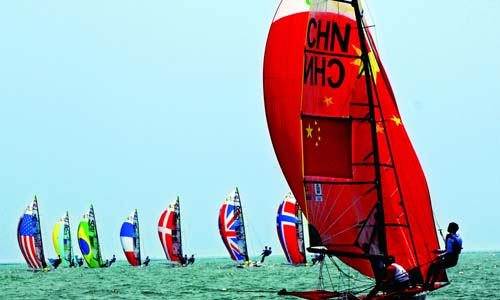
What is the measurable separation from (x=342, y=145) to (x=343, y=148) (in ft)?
0.26

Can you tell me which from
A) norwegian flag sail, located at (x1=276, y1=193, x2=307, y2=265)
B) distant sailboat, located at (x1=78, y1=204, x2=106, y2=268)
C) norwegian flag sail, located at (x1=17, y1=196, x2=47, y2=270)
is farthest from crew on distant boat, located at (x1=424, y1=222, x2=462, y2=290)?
distant sailboat, located at (x1=78, y1=204, x2=106, y2=268)

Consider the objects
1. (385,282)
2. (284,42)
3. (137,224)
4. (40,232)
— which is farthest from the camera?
(137,224)

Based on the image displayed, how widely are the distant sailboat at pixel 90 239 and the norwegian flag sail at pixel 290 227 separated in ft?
68.0

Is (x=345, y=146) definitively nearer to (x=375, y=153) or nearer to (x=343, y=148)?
(x=343, y=148)

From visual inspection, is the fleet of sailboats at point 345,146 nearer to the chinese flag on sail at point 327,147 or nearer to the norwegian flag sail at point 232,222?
the chinese flag on sail at point 327,147

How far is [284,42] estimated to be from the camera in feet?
83.8

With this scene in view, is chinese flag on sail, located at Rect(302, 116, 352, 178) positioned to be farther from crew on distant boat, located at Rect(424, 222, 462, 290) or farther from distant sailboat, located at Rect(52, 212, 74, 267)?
distant sailboat, located at Rect(52, 212, 74, 267)

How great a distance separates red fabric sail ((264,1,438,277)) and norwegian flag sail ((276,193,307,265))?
46.6 m

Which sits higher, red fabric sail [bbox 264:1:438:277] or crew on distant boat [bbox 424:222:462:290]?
red fabric sail [bbox 264:1:438:277]

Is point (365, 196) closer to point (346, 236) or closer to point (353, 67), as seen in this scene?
point (346, 236)

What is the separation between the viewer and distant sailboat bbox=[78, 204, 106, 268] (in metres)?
87.2

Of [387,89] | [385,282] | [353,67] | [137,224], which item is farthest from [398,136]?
[137,224]

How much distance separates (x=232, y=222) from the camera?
3068 inches

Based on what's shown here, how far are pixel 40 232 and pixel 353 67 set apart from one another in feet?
200
